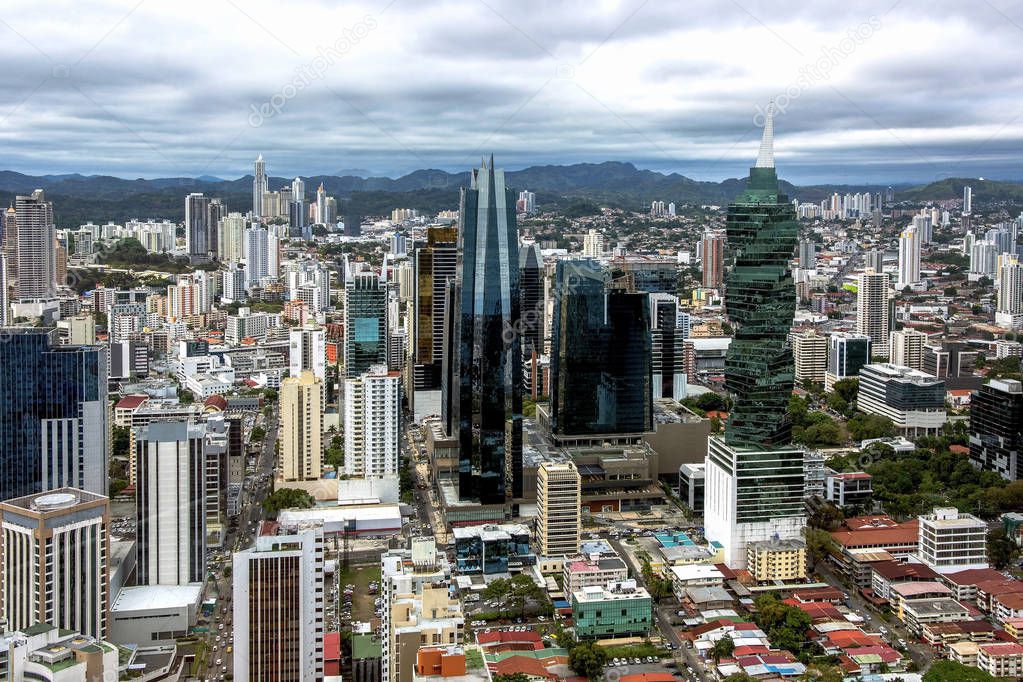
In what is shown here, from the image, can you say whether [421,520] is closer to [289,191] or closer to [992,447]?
[992,447]

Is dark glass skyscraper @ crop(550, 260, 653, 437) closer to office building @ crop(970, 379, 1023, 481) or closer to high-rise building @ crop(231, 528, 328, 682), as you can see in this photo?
office building @ crop(970, 379, 1023, 481)

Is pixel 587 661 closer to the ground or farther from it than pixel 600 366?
closer to the ground

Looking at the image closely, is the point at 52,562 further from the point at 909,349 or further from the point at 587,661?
the point at 909,349

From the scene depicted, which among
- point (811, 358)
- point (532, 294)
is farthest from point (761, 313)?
point (811, 358)

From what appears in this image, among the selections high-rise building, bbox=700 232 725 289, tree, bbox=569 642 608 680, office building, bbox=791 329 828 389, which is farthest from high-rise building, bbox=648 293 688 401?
high-rise building, bbox=700 232 725 289

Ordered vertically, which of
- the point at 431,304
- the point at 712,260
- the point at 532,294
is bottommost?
the point at 431,304

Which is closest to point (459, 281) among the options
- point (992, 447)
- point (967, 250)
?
point (992, 447)

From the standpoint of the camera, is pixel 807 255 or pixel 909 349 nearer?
pixel 909 349
